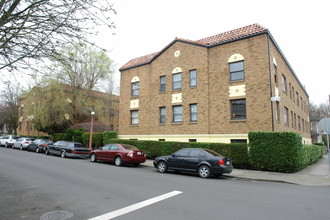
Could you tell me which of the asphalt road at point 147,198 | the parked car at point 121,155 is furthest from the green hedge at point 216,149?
the asphalt road at point 147,198

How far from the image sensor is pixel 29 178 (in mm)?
8891

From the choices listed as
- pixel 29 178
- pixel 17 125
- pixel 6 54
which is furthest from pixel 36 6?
pixel 17 125

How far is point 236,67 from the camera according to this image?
16531 mm

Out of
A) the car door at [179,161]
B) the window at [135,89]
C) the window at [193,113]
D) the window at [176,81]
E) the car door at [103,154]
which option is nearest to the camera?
the car door at [179,161]

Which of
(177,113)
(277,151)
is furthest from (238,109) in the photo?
(177,113)

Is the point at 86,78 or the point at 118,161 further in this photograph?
the point at 86,78

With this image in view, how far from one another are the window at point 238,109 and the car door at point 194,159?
6173 mm

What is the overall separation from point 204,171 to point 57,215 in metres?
7.13

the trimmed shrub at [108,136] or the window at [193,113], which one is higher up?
the window at [193,113]

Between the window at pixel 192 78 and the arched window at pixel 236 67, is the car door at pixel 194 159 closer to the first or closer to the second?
the arched window at pixel 236 67

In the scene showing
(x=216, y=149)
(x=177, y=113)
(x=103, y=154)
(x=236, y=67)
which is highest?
(x=236, y=67)

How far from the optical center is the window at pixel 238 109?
1586 cm

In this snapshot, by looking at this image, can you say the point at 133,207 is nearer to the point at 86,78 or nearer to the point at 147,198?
the point at 147,198

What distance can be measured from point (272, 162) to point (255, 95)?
16.0 feet
